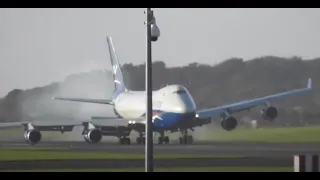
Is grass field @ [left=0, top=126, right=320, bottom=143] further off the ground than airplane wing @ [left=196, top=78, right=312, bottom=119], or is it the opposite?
airplane wing @ [left=196, top=78, right=312, bottom=119]

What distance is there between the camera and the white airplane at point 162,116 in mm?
54156

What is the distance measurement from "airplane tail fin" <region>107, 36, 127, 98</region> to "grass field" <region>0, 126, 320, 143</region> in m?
7.17

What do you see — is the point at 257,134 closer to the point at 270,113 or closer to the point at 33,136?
the point at 270,113

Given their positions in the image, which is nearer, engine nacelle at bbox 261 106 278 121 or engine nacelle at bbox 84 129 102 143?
engine nacelle at bbox 84 129 102 143

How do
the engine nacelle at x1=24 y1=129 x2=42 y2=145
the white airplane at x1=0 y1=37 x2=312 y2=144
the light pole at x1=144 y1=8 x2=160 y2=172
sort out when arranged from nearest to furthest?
1. the light pole at x1=144 y1=8 x2=160 y2=172
2. the engine nacelle at x1=24 y1=129 x2=42 y2=145
3. the white airplane at x1=0 y1=37 x2=312 y2=144

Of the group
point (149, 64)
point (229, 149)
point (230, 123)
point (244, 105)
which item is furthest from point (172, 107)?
point (149, 64)

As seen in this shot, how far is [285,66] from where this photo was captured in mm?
63344

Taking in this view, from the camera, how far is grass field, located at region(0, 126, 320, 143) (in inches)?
2179

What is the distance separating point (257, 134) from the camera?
56.8 metres

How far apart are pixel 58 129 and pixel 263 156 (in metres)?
24.5

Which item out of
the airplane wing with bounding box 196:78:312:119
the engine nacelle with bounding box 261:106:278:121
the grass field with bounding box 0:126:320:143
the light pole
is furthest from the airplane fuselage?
the light pole

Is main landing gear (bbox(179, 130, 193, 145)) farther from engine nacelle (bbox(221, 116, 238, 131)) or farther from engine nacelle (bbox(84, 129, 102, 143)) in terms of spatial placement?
engine nacelle (bbox(84, 129, 102, 143))

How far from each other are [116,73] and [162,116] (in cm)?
1223
